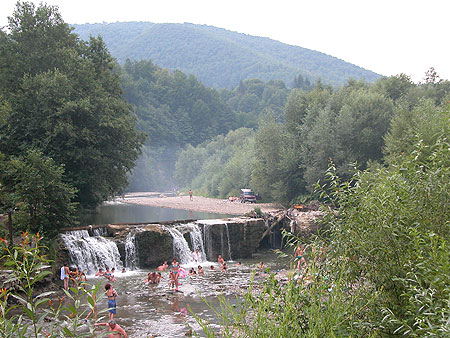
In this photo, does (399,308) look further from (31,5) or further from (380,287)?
(31,5)

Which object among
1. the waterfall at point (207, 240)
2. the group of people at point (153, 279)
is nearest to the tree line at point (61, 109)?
the group of people at point (153, 279)

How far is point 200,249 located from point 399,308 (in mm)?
20321

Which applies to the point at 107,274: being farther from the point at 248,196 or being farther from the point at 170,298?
the point at 248,196

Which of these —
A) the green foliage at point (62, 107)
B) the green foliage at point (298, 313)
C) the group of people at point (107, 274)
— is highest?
the green foliage at point (62, 107)

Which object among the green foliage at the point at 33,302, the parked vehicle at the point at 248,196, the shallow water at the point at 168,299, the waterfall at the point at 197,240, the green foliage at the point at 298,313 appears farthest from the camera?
the parked vehicle at the point at 248,196

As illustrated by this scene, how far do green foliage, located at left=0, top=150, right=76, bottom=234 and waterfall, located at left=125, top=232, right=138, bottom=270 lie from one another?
3437 mm

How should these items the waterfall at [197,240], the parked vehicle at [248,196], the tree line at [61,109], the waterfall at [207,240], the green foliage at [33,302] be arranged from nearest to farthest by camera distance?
the green foliage at [33,302], the tree line at [61,109], the waterfall at [197,240], the waterfall at [207,240], the parked vehicle at [248,196]

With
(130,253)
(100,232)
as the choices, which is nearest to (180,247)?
→ (130,253)

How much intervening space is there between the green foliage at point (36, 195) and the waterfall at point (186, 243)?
6.21m

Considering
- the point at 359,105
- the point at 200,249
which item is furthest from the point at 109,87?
the point at 359,105

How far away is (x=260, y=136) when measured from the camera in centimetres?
4794

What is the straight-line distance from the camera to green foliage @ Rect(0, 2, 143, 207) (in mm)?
27016

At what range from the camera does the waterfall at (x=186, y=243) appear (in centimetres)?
2639

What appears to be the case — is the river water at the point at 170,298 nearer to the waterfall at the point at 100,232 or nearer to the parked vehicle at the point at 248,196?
the waterfall at the point at 100,232
